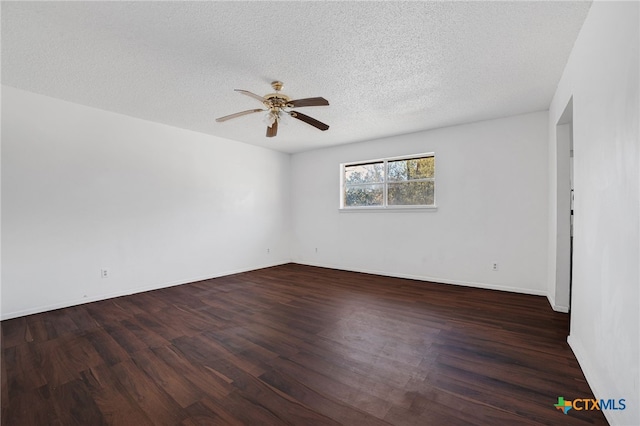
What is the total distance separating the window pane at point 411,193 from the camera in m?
4.64

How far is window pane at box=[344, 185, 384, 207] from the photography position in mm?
5223

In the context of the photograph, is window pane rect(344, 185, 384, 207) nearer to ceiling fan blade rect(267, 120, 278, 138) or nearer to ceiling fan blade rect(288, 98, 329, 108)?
ceiling fan blade rect(267, 120, 278, 138)

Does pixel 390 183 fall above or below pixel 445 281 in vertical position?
above

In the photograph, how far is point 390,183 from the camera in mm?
5055

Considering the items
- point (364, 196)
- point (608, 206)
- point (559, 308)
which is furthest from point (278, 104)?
point (559, 308)

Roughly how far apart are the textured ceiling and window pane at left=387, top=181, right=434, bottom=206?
1387mm

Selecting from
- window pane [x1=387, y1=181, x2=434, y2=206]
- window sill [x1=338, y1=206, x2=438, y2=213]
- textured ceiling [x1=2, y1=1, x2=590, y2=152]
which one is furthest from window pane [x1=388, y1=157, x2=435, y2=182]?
textured ceiling [x1=2, y1=1, x2=590, y2=152]

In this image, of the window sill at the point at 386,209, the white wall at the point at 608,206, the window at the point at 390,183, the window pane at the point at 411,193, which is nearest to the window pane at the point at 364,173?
the window at the point at 390,183

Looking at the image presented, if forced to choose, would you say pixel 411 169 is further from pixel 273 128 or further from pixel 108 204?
pixel 108 204

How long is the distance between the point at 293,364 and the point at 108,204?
342 centimetres

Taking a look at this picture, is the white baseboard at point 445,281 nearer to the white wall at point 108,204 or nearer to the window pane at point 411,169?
the window pane at point 411,169

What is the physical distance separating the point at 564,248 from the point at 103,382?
4.45m

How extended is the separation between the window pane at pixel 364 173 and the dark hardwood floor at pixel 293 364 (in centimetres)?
255

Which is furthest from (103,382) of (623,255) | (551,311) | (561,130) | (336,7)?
(561,130)
